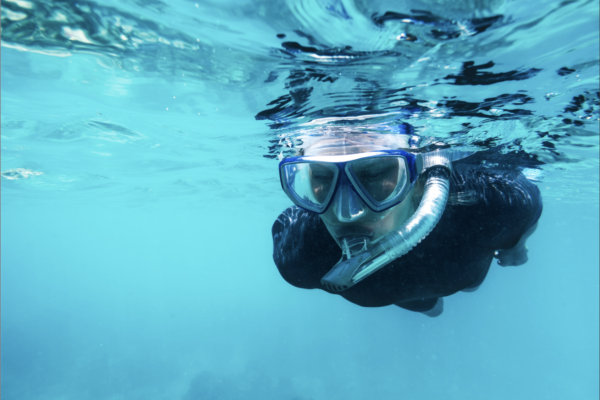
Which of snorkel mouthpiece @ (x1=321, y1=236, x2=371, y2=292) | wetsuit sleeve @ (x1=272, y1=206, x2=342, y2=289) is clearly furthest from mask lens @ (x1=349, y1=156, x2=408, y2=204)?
wetsuit sleeve @ (x1=272, y1=206, x2=342, y2=289)

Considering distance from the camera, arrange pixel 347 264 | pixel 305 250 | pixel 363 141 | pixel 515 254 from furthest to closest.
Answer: pixel 363 141
pixel 515 254
pixel 305 250
pixel 347 264

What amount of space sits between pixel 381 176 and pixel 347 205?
571 millimetres

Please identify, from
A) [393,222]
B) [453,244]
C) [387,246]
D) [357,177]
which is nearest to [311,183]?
[357,177]

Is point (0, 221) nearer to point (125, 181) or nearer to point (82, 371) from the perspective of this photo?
point (82, 371)

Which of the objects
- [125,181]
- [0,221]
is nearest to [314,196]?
[125,181]

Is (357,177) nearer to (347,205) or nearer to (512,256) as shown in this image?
(347,205)

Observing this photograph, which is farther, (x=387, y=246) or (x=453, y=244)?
(x=453, y=244)

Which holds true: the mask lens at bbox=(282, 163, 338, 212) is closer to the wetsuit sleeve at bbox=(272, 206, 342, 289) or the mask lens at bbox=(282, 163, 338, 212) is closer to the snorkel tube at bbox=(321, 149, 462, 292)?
the snorkel tube at bbox=(321, 149, 462, 292)

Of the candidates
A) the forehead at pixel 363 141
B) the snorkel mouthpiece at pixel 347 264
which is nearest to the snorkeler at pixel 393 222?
the snorkel mouthpiece at pixel 347 264

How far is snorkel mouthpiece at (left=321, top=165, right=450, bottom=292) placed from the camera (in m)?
2.91

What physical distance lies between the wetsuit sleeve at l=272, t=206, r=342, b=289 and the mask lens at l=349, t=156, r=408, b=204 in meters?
1.20

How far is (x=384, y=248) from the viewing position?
121 inches

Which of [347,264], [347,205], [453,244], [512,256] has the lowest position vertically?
[512,256]

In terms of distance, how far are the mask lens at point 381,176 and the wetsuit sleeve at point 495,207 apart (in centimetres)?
129
